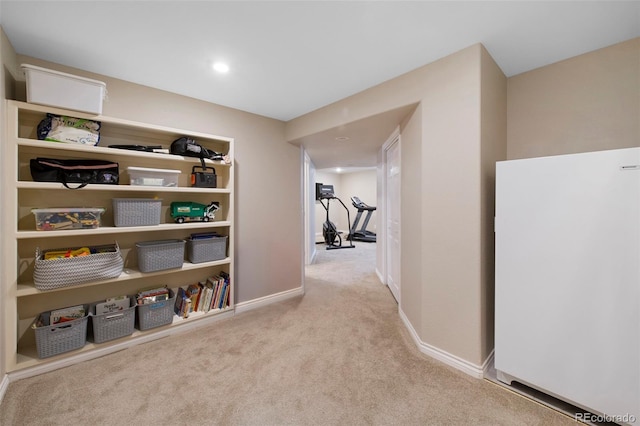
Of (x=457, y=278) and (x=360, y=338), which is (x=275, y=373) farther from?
(x=457, y=278)

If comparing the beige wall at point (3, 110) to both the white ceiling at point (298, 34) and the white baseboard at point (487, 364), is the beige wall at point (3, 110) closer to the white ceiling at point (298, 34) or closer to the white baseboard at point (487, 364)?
the white ceiling at point (298, 34)

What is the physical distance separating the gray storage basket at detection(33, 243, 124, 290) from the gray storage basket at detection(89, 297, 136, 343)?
0.31 meters

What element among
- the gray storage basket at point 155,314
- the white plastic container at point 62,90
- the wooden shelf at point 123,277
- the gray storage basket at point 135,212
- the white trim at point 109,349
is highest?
the white plastic container at point 62,90

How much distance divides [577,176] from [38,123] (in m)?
3.58

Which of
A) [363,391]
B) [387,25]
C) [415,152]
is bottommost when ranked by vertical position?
[363,391]

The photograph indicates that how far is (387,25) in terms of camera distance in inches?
57.7

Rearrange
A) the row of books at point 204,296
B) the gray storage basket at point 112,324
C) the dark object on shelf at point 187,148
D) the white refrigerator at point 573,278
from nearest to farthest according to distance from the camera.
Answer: the white refrigerator at point 573,278, the gray storage basket at point 112,324, the dark object on shelf at point 187,148, the row of books at point 204,296

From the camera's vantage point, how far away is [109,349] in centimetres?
192

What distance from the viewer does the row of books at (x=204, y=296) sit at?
2336 mm

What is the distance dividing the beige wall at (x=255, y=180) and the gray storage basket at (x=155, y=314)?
27.6 inches

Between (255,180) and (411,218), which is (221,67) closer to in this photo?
(255,180)

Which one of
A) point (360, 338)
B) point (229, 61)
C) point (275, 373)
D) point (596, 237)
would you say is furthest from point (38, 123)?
point (596, 237)

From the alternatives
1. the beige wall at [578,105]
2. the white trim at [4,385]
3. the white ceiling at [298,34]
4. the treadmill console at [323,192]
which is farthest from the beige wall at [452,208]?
the treadmill console at [323,192]

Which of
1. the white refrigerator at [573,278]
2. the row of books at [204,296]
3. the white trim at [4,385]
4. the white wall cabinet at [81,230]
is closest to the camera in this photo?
the white refrigerator at [573,278]
